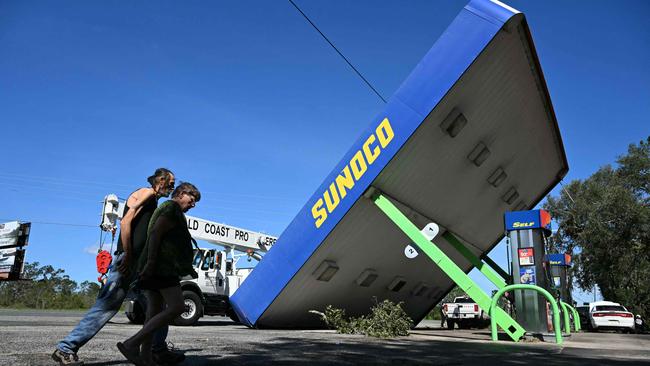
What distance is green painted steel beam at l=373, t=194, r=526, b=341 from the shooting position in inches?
329

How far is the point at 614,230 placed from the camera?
28656 mm

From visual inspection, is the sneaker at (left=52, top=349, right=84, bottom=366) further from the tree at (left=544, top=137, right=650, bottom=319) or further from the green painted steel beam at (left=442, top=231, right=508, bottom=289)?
the tree at (left=544, top=137, right=650, bottom=319)

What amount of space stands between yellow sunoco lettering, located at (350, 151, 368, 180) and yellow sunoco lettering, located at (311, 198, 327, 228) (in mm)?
837

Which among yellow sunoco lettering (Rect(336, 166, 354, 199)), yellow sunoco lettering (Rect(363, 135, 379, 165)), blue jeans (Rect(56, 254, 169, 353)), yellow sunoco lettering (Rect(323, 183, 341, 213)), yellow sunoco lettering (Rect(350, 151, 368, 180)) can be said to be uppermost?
yellow sunoco lettering (Rect(363, 135, 379, 165))

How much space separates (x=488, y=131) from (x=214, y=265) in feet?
28.4

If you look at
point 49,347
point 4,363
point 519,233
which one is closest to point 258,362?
point 4,363

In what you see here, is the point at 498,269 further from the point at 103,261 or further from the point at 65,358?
the point at 65,358

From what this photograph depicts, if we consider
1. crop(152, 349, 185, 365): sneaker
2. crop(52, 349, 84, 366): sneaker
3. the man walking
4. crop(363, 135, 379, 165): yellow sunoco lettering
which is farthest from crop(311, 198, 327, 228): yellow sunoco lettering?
crop(52, 349, 84, 366): sneaker

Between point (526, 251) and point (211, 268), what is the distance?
8.74 metres

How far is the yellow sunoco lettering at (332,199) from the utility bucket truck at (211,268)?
4657mm

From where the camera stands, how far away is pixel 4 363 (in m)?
3.62

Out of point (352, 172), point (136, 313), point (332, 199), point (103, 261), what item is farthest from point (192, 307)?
A: point (352, 172)

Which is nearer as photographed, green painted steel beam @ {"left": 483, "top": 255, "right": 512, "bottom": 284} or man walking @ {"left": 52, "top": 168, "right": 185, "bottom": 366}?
man walking @ {"left": 52, "top": 168, "right": 185, "bottom": 366}

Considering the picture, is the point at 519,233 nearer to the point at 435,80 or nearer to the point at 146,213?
the point at 435,80
